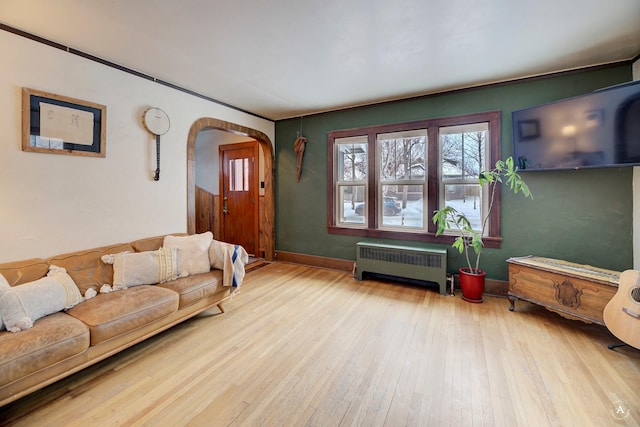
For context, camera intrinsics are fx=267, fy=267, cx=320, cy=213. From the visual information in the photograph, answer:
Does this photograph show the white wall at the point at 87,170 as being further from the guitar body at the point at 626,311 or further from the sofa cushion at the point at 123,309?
the guitar body at the point at 626,311

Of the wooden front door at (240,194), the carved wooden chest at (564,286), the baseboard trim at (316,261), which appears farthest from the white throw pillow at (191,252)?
the carved wooden chest at (564,286)

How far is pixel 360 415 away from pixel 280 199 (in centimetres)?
379

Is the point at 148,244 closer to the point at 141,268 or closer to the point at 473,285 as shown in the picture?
the point at 141,268

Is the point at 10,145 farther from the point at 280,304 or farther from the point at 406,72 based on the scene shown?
the point at 406,72

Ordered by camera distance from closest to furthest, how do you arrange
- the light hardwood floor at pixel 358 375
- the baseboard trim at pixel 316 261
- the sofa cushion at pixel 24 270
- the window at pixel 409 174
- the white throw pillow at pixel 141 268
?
the light hardwood floor at pixel 358 375 → the sofa cushion at pixel 24 270 → the white throw pillow at pixel 141 268 → the window at pixel 409 174 → the baseboard trim at pixel 316 261

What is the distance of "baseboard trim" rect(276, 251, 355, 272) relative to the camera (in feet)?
14.2

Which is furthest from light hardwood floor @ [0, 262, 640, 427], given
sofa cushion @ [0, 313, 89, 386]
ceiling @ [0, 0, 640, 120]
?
ceiling @ [0, 0, 640, 120]

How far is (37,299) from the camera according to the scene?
1762mm

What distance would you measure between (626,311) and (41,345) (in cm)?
389

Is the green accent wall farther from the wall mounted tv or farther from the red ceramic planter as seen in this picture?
the red ceramic planter

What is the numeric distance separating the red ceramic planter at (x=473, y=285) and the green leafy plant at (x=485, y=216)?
95mm

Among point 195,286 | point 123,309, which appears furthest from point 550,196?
point 123,309

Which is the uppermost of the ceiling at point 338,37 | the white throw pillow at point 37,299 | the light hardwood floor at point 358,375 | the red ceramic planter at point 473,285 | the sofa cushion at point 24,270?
the ceiling at point 338,37

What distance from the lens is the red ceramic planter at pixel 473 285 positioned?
3053mm
